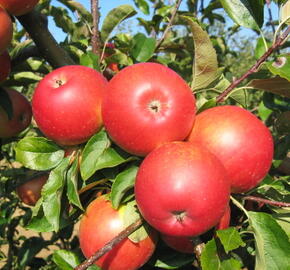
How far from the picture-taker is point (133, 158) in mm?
945

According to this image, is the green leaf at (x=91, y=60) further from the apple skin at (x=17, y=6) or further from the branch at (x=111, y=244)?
the branch at (x=111, y=244)

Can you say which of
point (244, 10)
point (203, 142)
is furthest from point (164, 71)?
point (244, 10)

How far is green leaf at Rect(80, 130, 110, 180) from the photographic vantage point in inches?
36.1

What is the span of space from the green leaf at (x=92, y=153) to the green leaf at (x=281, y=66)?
1.39 ft

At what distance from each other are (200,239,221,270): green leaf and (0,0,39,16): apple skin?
0.80 metres

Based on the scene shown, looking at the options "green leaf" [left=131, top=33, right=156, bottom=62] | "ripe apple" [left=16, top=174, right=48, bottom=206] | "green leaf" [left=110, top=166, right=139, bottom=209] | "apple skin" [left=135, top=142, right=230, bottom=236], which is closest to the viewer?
"apple skin" [left=135, top=142, right=230, bottom=236]

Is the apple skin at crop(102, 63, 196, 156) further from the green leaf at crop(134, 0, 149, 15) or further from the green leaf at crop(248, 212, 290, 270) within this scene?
the green leaf at crop(134, 0, 149, 15)

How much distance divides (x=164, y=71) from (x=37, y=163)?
43cm

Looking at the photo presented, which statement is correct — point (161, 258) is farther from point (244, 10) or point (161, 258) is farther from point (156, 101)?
point (244, 10)

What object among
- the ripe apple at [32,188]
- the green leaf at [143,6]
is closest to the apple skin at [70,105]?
the ripe apple at [32,188]

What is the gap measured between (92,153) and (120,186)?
0.35 feet

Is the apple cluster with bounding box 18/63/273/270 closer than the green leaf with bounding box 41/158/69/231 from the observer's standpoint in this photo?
Yes

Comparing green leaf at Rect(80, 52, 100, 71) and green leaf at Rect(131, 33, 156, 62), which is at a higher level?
green leaf at Rect(80, 52, 100, 71)

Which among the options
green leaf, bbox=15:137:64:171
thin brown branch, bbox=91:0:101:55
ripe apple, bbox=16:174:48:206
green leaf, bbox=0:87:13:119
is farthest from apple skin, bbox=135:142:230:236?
ripe apple, bbox=16:174:48:206
